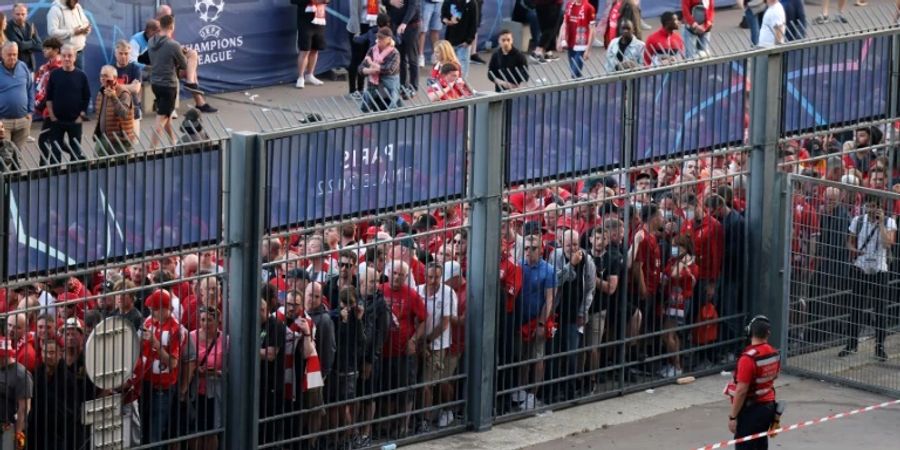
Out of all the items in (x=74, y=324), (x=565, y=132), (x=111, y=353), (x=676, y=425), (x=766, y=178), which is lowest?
(x=676, y=425)

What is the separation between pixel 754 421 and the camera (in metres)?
13.4

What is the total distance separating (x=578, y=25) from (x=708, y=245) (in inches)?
407

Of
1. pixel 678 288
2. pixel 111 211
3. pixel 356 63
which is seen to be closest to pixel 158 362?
pixel 111 211

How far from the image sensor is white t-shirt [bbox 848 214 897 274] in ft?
53.3

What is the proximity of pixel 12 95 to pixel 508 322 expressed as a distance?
25.7 feet

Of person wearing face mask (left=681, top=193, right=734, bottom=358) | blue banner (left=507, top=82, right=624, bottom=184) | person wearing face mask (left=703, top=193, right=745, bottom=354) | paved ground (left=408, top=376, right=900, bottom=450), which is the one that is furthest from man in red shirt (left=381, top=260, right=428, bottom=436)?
person wearing face mask (left=703, top=193, right=745, bottom=354)

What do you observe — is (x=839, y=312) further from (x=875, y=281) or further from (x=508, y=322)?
(x=508, y=322)

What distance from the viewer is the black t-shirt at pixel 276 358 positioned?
13875 mm

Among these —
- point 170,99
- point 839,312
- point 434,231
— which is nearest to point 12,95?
point 170,99

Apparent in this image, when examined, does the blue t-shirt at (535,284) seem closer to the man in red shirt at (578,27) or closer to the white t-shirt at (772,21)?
the white t-shirt at (772,21)

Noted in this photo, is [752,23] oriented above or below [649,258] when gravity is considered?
above

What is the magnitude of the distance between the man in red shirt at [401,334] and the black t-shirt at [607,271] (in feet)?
5.87

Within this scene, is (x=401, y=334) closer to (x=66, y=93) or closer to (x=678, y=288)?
(x=678, y=288)

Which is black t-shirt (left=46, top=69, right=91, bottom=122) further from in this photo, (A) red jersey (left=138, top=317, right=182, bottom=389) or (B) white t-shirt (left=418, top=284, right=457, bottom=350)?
(A) red jersey (left=138, top=317, right=182, bottom=389)
